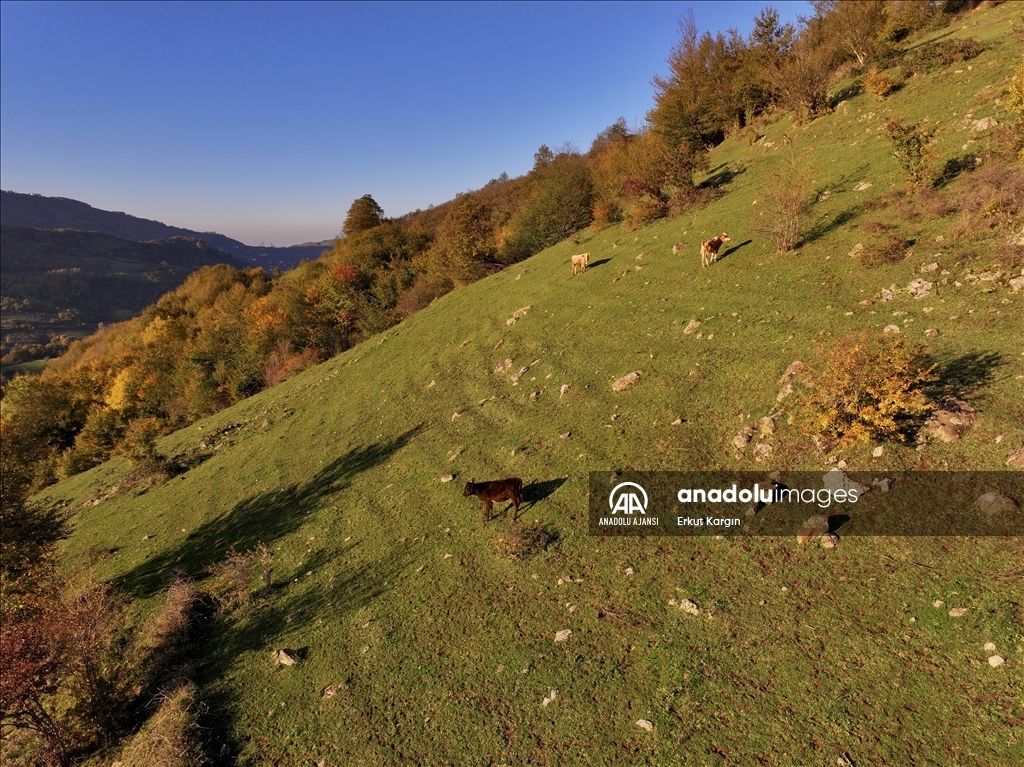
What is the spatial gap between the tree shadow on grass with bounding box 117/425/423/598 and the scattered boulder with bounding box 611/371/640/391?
8.44 meters

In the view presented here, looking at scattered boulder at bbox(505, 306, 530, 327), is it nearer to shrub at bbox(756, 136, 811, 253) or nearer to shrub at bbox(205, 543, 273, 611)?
shrub at bbox(756, 136, 811, 253)

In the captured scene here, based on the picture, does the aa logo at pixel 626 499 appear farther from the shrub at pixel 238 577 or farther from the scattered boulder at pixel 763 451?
the shrub at pixel 238 577

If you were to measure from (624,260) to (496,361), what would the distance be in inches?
430

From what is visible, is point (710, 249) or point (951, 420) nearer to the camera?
point (951, 420)

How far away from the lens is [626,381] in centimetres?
1463

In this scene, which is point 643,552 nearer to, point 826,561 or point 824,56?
point 826,561

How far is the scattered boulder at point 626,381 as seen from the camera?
1453 centimetres

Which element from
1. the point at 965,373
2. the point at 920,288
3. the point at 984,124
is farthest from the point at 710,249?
the point at 965,373

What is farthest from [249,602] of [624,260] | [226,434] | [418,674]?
[624,260]

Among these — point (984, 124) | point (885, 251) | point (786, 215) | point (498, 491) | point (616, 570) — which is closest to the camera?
point (616, 570)

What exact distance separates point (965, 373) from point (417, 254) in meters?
60.4

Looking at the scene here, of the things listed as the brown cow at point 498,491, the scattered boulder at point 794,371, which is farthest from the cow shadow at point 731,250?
the brown cow at point 498,491

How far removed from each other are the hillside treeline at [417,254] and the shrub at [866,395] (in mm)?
23388

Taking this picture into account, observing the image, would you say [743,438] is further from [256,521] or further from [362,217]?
[362,217]
